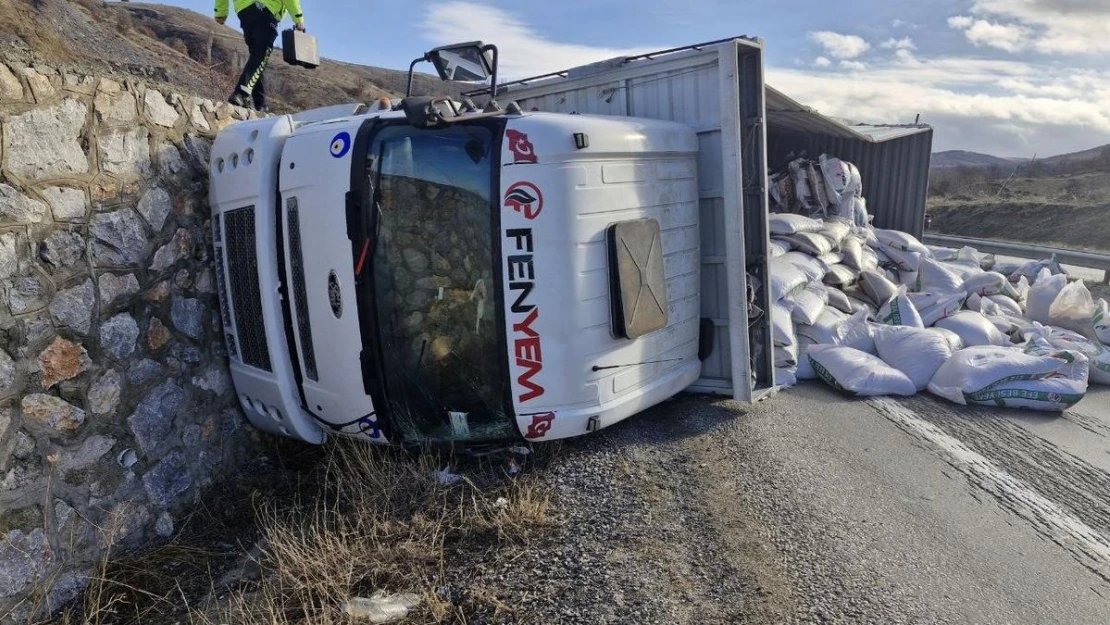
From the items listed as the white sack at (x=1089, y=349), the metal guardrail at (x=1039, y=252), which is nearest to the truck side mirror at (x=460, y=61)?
the white sack at (x=1089, y=349)

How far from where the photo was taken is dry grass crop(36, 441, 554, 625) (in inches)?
110

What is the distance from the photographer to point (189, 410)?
13.0ft

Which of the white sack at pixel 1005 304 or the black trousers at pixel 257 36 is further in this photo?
the white sack at pixel 1005 304

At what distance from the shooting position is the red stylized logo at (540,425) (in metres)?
3.43

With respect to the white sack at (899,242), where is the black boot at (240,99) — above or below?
above

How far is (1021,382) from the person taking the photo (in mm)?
5113

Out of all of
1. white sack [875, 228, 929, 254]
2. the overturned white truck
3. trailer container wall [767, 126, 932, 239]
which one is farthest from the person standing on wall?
trailer container wall [767, 126, 932, 239]

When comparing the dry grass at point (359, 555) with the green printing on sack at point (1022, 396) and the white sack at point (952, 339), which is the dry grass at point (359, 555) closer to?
the green printing on sack at point (1022, 396)

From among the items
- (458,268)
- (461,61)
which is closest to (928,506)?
(458,268)

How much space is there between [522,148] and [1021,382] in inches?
161

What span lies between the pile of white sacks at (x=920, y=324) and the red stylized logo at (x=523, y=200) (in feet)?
8.75

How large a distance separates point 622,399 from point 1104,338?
209 inches

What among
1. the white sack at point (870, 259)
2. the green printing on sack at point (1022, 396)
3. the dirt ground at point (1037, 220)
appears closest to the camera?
the green printing on sack at point (1022, 396)

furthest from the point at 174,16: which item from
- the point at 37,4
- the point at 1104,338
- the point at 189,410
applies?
the point at 1104,338
